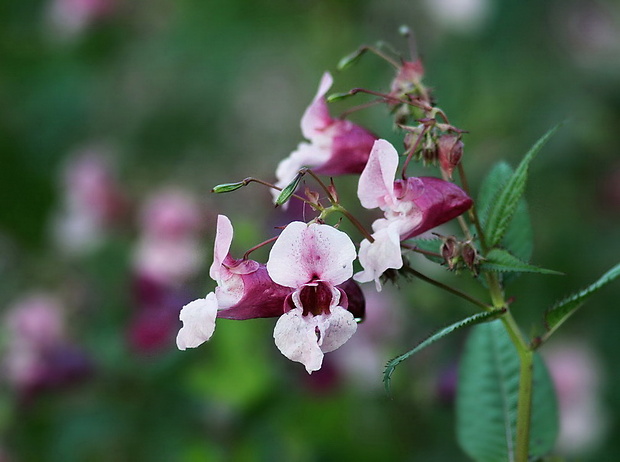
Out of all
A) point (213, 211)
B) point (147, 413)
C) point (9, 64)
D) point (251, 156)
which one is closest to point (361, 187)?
point (147, 413)

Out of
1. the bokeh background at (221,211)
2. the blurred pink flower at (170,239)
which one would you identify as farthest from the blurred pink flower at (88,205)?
the blurred pink flower at (170,239)

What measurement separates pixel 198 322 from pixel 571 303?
257mm

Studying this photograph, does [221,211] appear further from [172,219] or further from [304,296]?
[304,296]

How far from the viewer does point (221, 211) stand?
5.90 feet

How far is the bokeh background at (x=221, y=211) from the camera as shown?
56.8 inches

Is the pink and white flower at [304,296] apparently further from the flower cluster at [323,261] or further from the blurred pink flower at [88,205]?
the blurred pink flower at [88,205]

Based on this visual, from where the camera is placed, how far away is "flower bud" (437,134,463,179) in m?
0.65

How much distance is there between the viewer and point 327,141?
749 mm

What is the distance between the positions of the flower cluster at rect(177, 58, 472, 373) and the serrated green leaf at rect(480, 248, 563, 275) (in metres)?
0.04

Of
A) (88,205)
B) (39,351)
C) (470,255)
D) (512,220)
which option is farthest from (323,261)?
(88,205)

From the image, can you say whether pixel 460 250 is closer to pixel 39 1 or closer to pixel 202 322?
pixel 202 322

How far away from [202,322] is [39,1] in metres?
1.68

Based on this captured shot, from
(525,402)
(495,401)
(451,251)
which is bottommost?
(495,401)

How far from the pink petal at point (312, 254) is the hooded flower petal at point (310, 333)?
24mm
